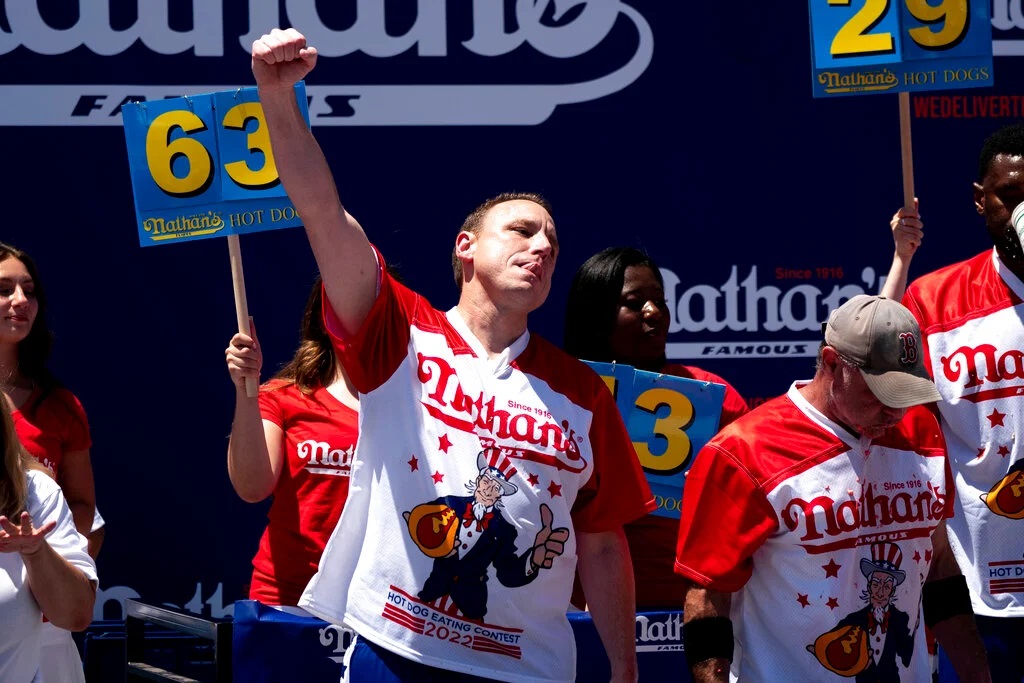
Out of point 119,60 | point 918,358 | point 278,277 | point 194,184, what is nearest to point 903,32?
point 918,358

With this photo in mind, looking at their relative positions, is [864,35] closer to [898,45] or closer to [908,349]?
[898,45]

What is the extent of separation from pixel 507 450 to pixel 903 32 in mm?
1733

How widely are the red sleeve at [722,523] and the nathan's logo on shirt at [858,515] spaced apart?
0.05 metres

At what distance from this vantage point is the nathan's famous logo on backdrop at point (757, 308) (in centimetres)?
471

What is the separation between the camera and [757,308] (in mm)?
4727

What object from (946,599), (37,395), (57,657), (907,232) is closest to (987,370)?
(907,232)

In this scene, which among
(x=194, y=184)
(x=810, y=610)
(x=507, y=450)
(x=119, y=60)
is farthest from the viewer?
(x=119, y=60)

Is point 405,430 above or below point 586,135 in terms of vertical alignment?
below

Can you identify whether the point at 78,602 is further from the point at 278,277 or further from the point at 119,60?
the point at 119,60

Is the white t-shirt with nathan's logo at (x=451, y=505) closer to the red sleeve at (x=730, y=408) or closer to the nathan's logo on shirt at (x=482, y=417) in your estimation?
the nathan's logo on shirt at (x=482, y=417)

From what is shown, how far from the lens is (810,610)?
2295 mm

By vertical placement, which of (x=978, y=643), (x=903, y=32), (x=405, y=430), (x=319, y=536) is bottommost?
(x=978, y=643)

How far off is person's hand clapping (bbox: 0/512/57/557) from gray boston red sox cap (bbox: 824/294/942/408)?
1522mm

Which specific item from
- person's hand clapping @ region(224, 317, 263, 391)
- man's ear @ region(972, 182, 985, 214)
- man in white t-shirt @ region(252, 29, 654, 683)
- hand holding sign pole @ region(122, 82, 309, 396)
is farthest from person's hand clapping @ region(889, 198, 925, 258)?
person's hand clapping @ region(224, 317, 263, 391)
